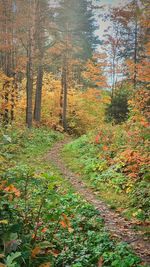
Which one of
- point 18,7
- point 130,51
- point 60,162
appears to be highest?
point 18,7

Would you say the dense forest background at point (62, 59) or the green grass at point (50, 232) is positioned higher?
the dense forest background at point (62, 59)

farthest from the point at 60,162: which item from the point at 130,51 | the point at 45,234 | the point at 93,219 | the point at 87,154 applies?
the point at 130,51

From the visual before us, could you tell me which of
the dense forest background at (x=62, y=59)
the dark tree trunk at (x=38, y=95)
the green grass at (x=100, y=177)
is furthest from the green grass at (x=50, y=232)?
the dark tree trunk at (x=38, y=95)

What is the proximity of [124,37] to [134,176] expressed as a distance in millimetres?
18657

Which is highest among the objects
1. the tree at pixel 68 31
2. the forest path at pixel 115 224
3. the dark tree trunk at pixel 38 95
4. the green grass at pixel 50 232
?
the tree at pixel 68 31

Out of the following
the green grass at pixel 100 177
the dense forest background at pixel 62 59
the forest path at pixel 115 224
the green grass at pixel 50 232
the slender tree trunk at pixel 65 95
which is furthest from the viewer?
the slender tree trunk at pixel 65 95

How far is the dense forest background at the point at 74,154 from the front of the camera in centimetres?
502

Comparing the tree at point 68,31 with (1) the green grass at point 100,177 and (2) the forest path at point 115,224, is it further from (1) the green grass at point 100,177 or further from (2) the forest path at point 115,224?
(2) the forest path at point 115,224

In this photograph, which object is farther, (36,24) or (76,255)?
(36,24)

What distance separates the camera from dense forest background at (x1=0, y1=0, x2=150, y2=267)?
5023 mm

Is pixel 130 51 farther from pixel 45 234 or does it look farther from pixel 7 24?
pixel 45 234

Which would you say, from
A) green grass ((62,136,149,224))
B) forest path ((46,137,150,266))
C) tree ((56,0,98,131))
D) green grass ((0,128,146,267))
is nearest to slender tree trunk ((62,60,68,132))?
tree ((56,0,98,131))

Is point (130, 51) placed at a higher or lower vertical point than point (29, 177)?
higher

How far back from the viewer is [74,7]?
25.2 meters
